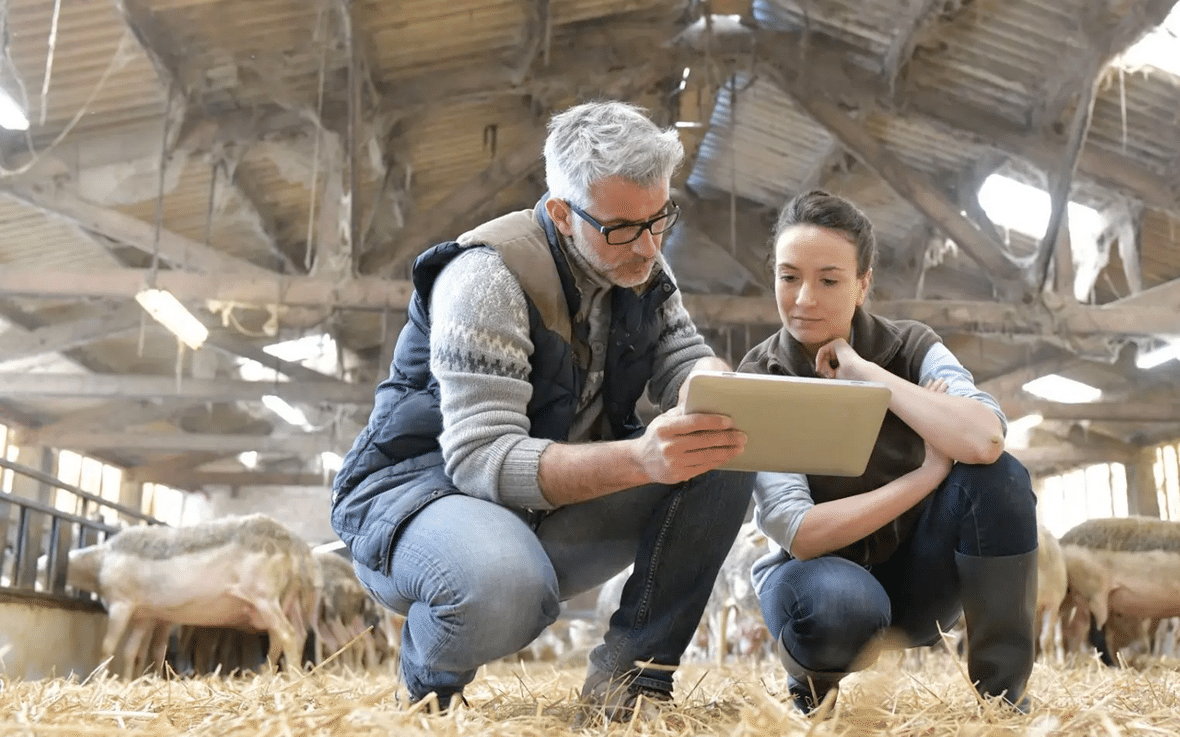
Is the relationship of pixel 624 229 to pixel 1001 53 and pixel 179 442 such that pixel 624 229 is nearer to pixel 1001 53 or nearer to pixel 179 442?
pixel 1001 53

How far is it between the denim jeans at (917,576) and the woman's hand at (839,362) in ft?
0.85

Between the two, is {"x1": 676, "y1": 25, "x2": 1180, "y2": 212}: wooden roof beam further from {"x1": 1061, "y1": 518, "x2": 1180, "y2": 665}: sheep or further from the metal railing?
the metal railing

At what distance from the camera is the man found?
193cm

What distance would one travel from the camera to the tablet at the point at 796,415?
1760 mm

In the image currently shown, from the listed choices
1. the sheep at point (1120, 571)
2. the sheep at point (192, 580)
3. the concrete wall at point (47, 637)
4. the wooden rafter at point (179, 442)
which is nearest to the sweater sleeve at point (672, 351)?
the concrete wall at point (47, 637)

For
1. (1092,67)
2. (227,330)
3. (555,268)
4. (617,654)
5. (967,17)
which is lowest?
(617,654)

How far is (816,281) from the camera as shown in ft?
7.61

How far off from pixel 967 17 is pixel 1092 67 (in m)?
1.09

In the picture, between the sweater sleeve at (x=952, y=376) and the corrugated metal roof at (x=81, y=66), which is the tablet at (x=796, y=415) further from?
the corrugated metal roof at (x=81, y=66)

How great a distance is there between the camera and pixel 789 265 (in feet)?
7.63

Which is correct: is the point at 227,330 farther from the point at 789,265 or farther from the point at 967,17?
the point at 789,265

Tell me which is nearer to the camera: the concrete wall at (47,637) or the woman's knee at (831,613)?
the woman's knee at (831,613)

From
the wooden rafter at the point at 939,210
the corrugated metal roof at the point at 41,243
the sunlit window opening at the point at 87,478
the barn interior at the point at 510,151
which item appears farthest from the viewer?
the sunlit window opening at the point at 87,478

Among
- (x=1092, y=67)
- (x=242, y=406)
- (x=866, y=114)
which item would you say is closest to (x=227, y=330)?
(x=242, y=406)
